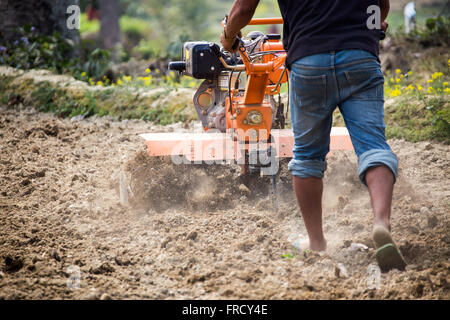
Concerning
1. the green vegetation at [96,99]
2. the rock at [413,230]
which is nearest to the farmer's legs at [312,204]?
the rock at [413,230]

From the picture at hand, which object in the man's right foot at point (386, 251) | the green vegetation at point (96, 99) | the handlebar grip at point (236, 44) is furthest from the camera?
the green vegetation at point (96, 99)

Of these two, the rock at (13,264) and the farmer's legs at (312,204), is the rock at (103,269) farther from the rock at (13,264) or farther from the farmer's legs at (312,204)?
the farmer's legs at (312,204)

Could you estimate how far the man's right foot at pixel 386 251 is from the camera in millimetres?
2135

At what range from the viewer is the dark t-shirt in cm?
225

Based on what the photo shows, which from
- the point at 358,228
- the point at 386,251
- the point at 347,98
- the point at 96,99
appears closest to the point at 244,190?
the point at 358,228

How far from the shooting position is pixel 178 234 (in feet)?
9.89

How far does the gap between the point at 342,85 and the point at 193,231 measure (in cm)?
122

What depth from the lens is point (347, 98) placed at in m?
2.36

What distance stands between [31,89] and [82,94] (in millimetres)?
714

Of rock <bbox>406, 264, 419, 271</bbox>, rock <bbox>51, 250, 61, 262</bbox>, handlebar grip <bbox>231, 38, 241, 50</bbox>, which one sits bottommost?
rock <bbox>51, 250, 61, 262</bbox>

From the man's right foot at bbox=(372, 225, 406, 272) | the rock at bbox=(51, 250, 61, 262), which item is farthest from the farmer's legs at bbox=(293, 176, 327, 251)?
the rock at bbox=(51, 250, 61, 262)

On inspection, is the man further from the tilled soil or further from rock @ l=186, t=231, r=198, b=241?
rock @ l=186, t=231, r=198, b=241

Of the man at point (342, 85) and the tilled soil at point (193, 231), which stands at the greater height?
the man at point (342, 85)

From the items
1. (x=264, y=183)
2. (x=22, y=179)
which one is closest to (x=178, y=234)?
(x=264, y=183)
